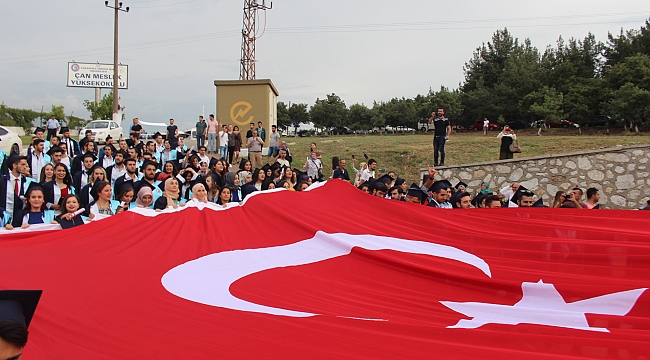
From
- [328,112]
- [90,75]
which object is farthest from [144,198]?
[328,112]

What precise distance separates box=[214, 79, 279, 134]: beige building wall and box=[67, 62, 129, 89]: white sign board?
102 ft

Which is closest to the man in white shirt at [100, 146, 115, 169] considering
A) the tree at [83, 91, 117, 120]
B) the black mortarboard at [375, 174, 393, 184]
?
the black mortarboard at [375, 174, 393, 184]

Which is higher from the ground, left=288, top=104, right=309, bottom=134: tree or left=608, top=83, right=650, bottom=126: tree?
left=288, top=104, right=309, bottom=134: tree

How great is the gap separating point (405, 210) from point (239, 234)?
2.18 meters

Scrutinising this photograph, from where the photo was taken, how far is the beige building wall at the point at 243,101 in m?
17.5

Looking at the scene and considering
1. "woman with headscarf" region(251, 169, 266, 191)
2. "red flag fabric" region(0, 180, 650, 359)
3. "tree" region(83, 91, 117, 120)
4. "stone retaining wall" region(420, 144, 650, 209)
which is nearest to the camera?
"red flag fabric" region(0, 180, 650, 359)

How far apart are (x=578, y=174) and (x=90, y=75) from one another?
45694 millimetres

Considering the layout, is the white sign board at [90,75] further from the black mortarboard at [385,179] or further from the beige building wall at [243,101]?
the black mortarboard at [385,179]

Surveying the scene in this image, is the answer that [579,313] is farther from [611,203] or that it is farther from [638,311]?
[611,203]

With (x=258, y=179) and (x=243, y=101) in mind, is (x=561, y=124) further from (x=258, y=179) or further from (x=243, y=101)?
(x=258, y=179)

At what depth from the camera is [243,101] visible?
693 inches

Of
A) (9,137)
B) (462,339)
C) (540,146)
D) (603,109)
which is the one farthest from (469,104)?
(462,339)

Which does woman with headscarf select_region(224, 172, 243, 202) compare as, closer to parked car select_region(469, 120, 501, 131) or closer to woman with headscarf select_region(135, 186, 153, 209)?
woman with headscarf select_region(135, 186, 153, 209)

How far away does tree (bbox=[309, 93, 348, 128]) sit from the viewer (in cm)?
5891
